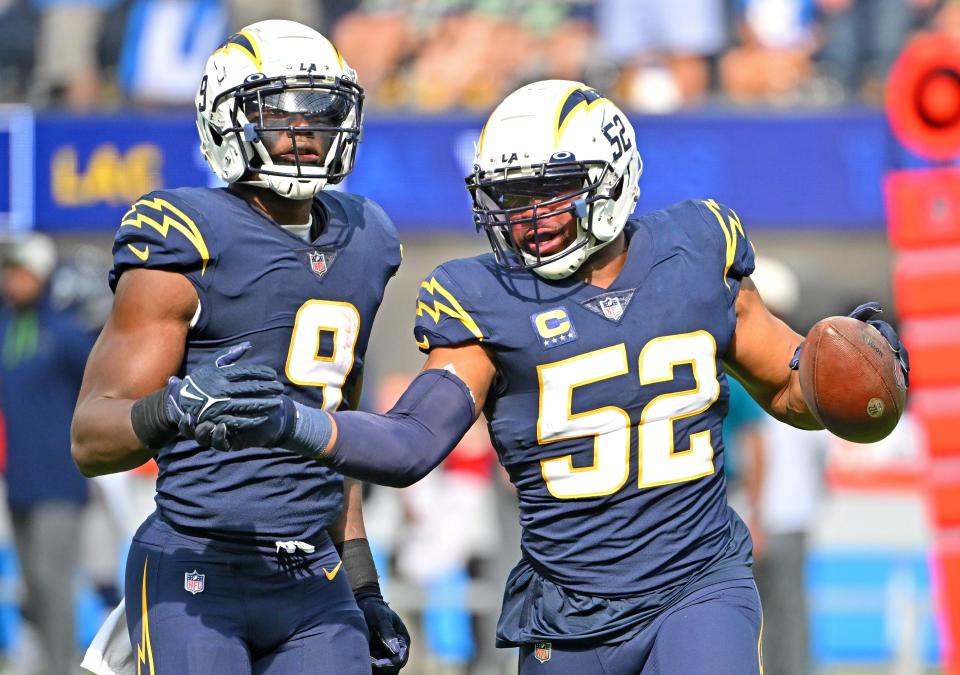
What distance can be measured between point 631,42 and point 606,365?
7.37 m

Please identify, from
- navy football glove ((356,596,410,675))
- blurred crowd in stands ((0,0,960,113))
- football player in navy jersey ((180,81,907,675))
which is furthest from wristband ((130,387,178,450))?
blurred crowd in stands ((0,0,960,113))

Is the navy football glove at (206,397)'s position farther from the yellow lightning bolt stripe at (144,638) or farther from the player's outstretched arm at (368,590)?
the player's outstretched arm at (368,590)

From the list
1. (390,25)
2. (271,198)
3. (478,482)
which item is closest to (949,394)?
(478,482)

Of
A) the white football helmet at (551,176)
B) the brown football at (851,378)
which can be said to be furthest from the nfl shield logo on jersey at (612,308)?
the brown football at (851,378)

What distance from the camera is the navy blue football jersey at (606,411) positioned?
10.9 ft

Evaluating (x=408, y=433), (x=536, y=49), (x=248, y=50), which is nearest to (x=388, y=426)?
(x=408, y=433)

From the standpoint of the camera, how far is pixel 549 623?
3.37 m

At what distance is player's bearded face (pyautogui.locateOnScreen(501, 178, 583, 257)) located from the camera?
11.1 feet

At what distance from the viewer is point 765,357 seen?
3613 mm

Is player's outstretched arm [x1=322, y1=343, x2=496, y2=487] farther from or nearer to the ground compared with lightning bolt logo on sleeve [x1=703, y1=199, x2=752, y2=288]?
nearer to the ground

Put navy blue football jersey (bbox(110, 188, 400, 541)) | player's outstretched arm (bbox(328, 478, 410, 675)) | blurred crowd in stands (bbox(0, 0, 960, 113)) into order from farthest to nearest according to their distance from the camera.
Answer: blurred crowd in stands (bbox(0, 0, 960, 113)) < player's outstretched arm (bbox(328, 478, 410, 675)) < navy blue football jersey (bbox(110, 188, 400, 541))

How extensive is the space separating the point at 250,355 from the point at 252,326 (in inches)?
2.5

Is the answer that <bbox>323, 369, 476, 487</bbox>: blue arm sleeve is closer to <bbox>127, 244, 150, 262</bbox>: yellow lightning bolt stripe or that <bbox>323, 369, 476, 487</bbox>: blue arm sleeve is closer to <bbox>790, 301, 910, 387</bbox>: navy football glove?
<bbox>127, 244, 150, 262</bbox>: yellow lightning bolt stripe

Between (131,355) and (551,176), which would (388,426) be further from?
(551,176)
